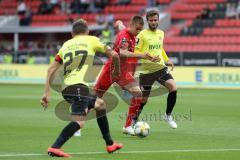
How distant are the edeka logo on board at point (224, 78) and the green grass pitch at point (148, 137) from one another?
23.7ft

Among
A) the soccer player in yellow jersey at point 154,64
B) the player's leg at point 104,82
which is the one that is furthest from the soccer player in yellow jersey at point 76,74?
the soccer player in yellow jersey at point 154,64

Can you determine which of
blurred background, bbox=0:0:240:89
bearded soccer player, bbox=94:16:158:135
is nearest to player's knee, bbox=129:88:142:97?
bearded soccer player, bbox=94:16:158:135

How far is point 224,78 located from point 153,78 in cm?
1699

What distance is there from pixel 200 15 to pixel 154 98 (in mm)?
15521

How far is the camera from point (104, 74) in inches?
565

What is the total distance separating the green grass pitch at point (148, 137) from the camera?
11625 mm

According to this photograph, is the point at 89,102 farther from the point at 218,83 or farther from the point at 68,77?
the point at 218,83

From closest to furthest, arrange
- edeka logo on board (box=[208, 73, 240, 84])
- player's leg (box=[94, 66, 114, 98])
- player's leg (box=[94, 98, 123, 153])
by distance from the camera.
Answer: player's leg (box=[94, 98, 123, 153]), player's leg (box=[94, 66, 114, 98]), edeka logo on board (box=[208, 73, 240, 84])

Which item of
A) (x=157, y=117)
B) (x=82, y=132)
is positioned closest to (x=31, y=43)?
(x=157, y=117)

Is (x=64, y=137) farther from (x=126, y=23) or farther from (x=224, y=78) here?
(x=126, y=23)

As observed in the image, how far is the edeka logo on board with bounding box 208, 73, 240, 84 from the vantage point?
1243 inches

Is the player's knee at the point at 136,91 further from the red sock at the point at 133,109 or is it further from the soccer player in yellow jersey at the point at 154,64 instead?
the soccer player in yellow jersey at the point at 154,64

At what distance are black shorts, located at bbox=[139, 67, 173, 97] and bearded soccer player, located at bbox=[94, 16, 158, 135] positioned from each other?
0.72m

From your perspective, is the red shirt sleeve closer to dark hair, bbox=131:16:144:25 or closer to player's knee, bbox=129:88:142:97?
dark hair, bbox=131:16:144:25
